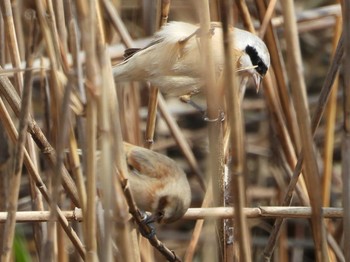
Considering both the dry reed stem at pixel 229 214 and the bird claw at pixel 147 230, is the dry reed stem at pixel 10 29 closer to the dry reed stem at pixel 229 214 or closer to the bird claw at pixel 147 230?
the dry reed stem at pixel 229 214

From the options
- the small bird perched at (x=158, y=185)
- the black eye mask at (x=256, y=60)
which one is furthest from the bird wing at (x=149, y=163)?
the black eye mask at (x=256, y=60)

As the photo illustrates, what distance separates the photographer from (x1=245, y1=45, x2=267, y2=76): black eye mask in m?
2.59

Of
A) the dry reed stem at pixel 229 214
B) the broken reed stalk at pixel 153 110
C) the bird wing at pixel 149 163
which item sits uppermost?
the broken reed stalk at pixel 153 110

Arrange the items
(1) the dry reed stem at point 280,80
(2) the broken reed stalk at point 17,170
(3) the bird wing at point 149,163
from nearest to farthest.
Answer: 1. (2) the broken reed stalk at point 17,170
2. (3) the bird wing at point 149,163
3. (1) the dry reed stem at point 280,80

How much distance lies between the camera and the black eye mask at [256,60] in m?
2.59

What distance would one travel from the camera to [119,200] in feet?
4.91

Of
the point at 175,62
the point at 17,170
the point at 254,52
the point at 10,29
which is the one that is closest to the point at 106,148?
the point at 17,170

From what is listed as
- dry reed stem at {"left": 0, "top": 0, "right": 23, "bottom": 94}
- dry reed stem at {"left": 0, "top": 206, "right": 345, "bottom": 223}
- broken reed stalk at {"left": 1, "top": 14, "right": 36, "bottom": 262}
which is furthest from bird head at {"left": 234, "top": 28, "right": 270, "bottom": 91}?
broken reed stalk at {"left": 1, "top": 14, "right": 36, "bottom": 262}

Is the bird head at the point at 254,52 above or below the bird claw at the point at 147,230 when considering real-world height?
above

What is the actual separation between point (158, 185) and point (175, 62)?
31.1 inches

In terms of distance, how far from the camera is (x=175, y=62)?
2.77 metres

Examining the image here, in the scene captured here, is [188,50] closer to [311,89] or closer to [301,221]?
[301,221]

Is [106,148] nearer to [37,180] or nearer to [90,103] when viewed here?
[90,103]

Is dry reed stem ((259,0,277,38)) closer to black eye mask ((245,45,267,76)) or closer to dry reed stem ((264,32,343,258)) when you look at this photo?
black eye mask ((245,45,267,76))
